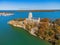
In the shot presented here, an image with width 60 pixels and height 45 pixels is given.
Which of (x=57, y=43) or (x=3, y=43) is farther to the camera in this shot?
(x=3, y=43)

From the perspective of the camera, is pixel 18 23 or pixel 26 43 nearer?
pixel 26 43

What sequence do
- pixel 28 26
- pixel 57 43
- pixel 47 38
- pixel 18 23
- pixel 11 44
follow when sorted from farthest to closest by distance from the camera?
1. pixel 18 23
2. pixel 28 26
3. pixel 47 38
4. pixel 11 44
5. pixel 57 43

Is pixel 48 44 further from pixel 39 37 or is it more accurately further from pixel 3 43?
pixel 3 43

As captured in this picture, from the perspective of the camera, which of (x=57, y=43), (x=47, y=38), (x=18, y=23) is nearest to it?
(x=57, y=43)

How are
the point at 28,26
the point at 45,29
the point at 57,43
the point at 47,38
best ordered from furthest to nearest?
the point at 28,26 < the point at 45,29 < the point at 47,38 < the point at 57,43

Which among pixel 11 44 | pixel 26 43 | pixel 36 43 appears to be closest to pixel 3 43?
Result: pixel 11 44

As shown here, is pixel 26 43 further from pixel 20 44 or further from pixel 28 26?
pixel 28 26

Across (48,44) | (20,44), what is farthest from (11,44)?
(48,44)

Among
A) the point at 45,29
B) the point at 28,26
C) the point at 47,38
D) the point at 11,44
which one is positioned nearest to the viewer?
the point at 11,44
